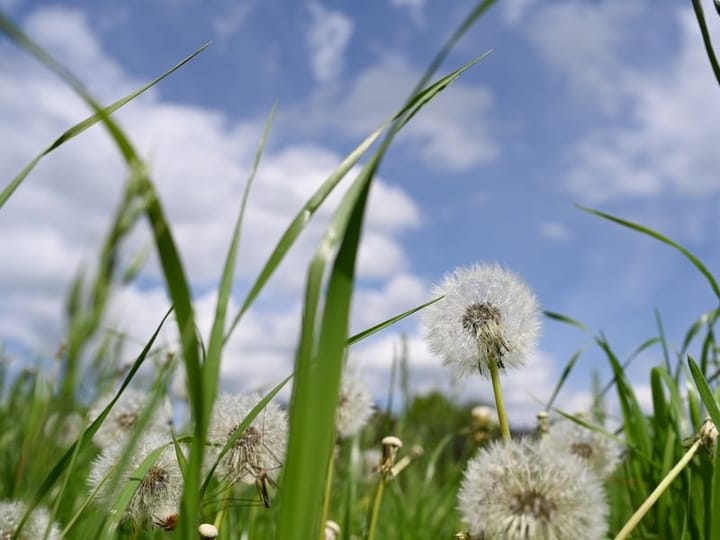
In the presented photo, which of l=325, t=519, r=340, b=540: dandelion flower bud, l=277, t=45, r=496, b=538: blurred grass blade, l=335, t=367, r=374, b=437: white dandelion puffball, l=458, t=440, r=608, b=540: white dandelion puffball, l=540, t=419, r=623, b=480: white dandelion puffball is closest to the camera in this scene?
l=277, t=45, r=496, b=538: blurred grass blade

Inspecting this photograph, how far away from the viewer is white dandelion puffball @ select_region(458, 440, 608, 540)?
97cm

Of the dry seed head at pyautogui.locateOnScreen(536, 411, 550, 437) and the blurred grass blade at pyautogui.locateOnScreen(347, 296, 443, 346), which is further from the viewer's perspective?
the dry seed head at pyautogui.locateOnScreen(536, 411, 550, 437)

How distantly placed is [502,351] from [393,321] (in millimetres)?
225

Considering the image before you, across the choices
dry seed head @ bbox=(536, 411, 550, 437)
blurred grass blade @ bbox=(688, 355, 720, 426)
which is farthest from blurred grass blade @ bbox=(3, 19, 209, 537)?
dry seed head @ bbox=(536, 411, 550, 437)

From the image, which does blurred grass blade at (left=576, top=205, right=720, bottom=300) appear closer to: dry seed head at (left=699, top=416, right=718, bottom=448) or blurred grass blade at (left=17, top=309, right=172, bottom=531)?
dry seed head at (left=699, top=416, right=718, bottom=448)

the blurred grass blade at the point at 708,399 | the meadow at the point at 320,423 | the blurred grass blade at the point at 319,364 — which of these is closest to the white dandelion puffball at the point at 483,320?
the meadow at the point at 320,423

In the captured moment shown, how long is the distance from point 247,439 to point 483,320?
514 millimetres

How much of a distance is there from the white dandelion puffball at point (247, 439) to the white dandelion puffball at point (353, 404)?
727 millimetres

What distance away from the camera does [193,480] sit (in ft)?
2.70

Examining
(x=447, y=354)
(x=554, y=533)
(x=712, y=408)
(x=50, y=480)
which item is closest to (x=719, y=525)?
(x=712, y=408)

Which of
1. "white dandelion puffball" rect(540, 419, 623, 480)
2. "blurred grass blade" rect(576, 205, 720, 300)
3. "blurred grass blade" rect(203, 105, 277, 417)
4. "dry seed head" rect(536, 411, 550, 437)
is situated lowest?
"blurred grass blade" rect(203, 105, 277, 417)

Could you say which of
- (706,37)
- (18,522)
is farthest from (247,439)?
(706,37)

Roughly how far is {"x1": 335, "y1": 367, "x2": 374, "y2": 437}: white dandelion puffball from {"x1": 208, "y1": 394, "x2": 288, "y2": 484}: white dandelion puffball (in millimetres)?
727

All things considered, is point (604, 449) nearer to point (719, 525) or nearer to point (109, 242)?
point (719, 525)
